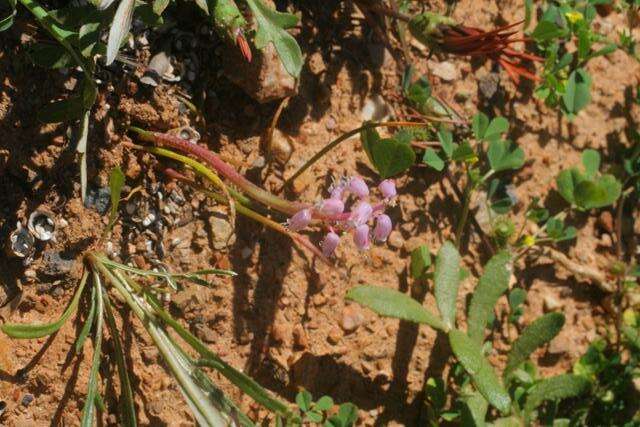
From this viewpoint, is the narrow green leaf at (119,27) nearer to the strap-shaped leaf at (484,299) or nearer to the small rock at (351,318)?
the small rock at (351,318)

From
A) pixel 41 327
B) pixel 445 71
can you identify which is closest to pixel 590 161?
pixel 445 71

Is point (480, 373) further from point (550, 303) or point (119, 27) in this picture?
point (119, 27)

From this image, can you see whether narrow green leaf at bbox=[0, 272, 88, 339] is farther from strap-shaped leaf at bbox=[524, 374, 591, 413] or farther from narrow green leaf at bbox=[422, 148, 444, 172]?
strap-shaped leaf at bbox=[524, 374, 591, 413]

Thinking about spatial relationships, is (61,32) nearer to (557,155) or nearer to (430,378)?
(430,378)

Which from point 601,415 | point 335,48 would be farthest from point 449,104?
point 601,415

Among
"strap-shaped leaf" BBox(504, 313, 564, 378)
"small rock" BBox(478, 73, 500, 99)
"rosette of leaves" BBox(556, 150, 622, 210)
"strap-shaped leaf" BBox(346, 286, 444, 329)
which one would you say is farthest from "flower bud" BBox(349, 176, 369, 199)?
"rosette of leaves" BBox(556, 150, 622, 210)

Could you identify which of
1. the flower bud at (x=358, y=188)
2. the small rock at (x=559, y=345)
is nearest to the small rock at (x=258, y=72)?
the flower bud at (x=358, y=188)
